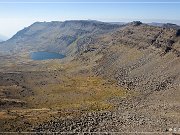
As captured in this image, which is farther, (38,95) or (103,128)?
(38,95)

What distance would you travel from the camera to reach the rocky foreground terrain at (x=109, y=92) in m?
59.9

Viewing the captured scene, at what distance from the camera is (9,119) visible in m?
63.2

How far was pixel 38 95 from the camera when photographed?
90125 millimetres

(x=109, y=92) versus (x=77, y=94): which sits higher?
(x=109, y=92)

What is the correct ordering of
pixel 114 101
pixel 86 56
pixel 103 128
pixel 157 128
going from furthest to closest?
1. pixel 86 56
2. pixel 114 101
3. pixel 103 128
4. pixel 157 128

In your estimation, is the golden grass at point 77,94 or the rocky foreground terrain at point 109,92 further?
the golden grass at point 77,94

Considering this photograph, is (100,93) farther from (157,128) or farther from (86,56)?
(86,56)

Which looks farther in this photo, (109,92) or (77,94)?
(109,92)

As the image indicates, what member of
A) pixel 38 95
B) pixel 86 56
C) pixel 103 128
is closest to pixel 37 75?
pixel 38 95

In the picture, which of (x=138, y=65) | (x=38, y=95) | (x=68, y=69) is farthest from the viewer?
(x=68, y=69)

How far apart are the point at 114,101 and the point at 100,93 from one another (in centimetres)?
1097

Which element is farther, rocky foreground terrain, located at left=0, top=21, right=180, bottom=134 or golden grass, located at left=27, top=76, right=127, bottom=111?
golden grass, located at left=27, top=76, right=127, bottom=111

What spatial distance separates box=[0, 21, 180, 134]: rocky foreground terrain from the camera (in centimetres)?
5994

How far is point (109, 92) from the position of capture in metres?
92.2
